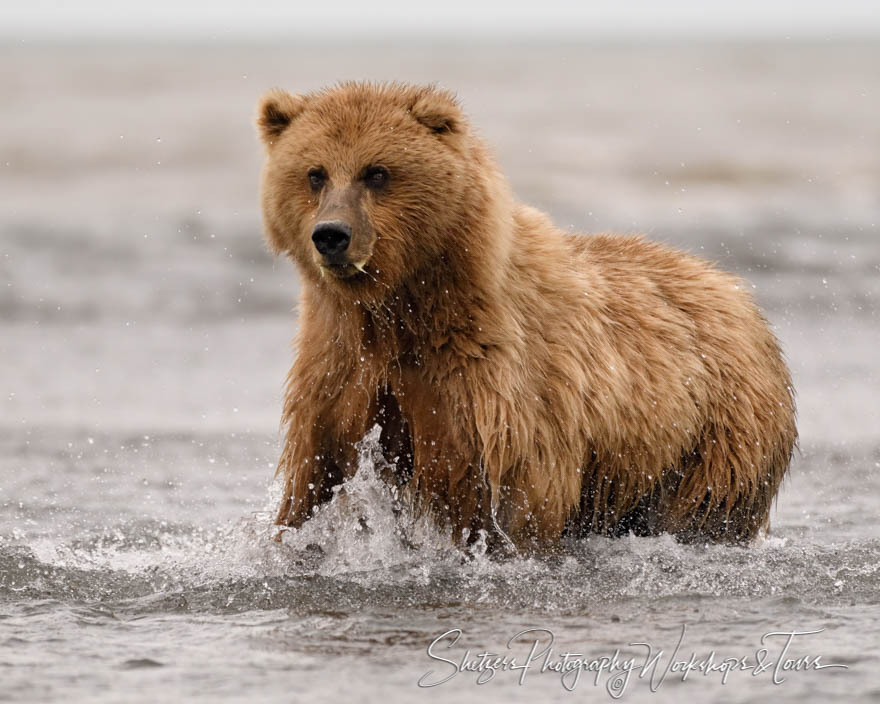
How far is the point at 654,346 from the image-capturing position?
19.8 feet

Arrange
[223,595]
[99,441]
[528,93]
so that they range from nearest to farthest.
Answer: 1. [223,595]
2. [99,441]
3. [528,93]

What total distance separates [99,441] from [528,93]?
34914 mm

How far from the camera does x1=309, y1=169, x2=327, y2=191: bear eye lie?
17.5 feet

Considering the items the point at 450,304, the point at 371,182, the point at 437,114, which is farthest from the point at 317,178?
the point at 450,304

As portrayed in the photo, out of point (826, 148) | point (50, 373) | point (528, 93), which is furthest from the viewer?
point (528, 93)

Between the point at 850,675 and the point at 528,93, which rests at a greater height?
the point at 528,93

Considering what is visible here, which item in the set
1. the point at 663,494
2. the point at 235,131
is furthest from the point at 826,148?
the point at 663,494

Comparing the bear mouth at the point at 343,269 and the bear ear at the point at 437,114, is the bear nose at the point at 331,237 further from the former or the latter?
the bear ear at the point at 437,114

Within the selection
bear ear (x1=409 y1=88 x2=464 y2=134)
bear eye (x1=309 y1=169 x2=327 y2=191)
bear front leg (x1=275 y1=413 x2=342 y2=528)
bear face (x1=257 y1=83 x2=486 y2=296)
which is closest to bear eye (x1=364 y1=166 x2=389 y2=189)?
bear face (x1=257 y1=83 x2=486 y2=296)

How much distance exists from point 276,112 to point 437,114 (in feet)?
2.10

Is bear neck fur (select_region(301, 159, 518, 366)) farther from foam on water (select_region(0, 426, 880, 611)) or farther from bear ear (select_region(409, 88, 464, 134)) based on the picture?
foam on water (select_region(0, 426, 880, 611))

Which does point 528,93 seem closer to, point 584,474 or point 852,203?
point 852,203

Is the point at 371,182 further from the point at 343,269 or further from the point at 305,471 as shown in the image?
the point at 305,471

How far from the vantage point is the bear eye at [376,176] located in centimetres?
532
